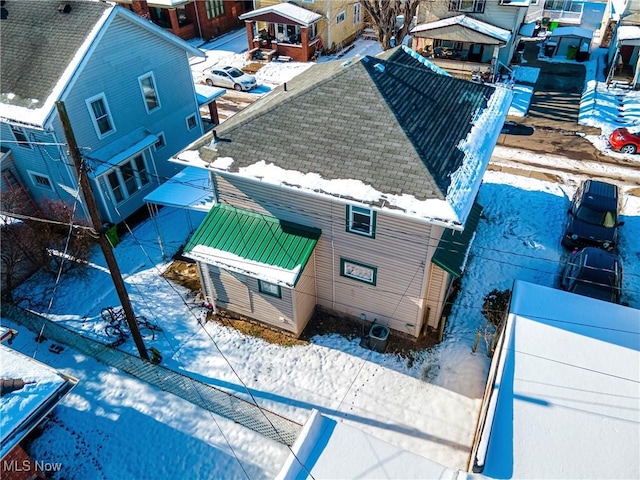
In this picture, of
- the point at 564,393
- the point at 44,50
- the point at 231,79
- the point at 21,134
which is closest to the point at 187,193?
the point at 21,134

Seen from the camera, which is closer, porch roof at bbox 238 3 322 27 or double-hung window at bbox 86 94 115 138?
double-hung window at bbox 86 94 115 138

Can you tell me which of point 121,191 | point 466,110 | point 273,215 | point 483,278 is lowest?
point 483,278

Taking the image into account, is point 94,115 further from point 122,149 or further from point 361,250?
point 361,250

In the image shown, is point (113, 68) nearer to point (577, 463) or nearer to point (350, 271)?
point (350, 271)

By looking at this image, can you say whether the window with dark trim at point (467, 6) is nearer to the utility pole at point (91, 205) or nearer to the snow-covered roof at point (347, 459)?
the utility pole at point (91, 205)

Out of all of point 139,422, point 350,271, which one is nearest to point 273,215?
point 350,271

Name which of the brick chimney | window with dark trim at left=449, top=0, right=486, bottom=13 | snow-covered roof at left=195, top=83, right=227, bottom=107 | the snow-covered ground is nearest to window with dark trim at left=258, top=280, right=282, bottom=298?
the snow-covered ground

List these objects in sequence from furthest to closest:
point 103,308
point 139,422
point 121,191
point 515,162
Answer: point 515,162 → point 121,191 → point 103,308 → point 139,422

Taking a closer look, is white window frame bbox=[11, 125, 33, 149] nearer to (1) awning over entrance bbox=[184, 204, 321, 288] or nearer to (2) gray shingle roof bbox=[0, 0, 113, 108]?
(2) gray shingle roof bbox=[0, 0, 113, 108]
